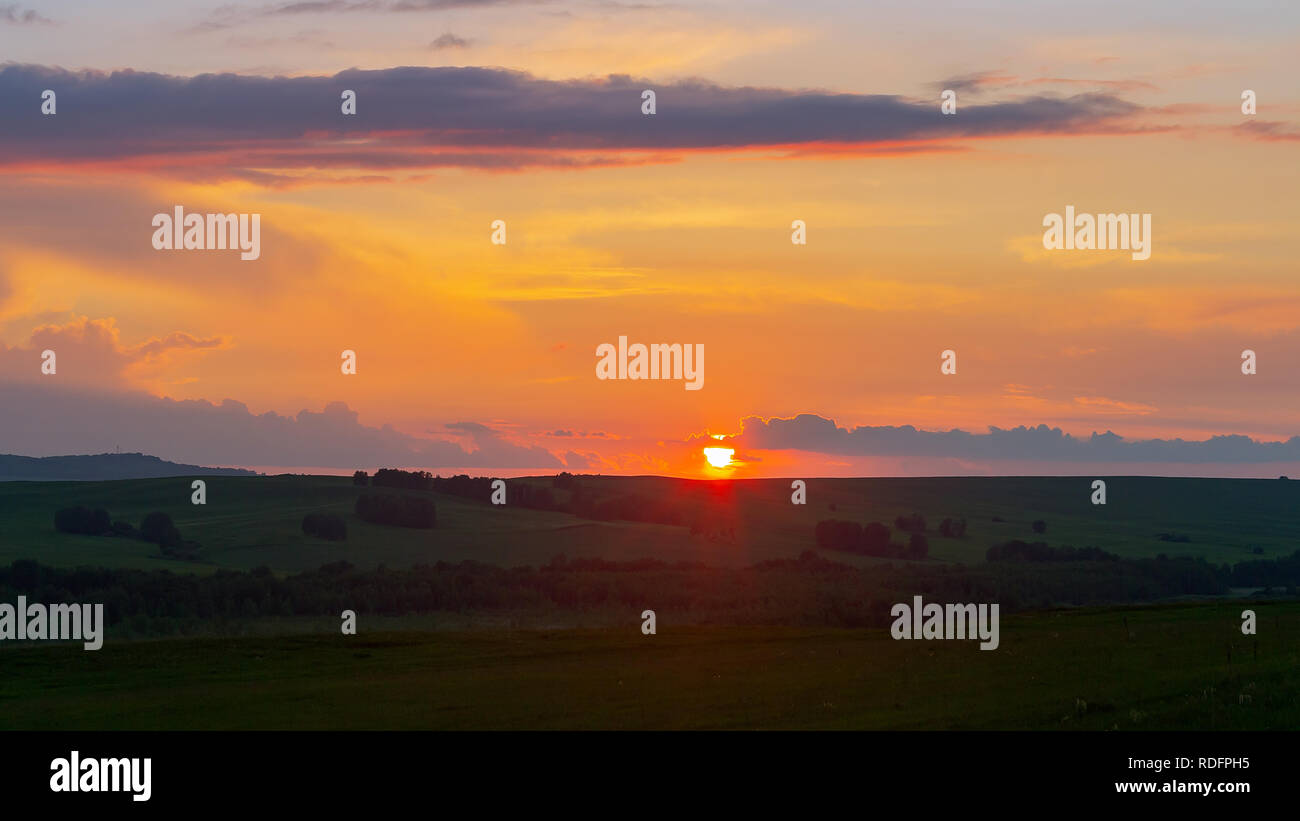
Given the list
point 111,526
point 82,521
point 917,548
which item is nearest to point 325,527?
point 111,526

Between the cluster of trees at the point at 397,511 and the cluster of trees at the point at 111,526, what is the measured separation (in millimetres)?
A: 26694

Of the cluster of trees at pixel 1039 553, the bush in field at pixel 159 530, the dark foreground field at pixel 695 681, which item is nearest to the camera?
the dark foreground field at pixel 695 681

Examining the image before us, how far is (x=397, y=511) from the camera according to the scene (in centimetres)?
17250

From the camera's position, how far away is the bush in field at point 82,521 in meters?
157

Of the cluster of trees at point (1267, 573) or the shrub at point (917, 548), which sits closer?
the cluster of trees at point (1267, 573)

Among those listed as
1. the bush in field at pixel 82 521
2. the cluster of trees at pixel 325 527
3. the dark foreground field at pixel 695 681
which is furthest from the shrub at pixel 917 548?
the dark foreground field at pixel 695 681

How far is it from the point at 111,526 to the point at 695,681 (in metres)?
139

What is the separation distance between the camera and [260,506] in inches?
7190

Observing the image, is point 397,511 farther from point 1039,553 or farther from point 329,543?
point 1039,553

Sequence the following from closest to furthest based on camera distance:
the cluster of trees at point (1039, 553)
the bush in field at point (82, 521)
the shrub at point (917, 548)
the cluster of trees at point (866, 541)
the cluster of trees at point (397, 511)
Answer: the bush in field at point (82, 521), the cluster of trees at point (397, 511), the shrub at point (917, 548), the cluster of trees at point (866, 541), the cluster of trees at point (1039, 553)

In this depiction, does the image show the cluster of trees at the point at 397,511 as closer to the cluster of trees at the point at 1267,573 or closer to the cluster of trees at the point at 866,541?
the cluster of trees at the point at 866,541
